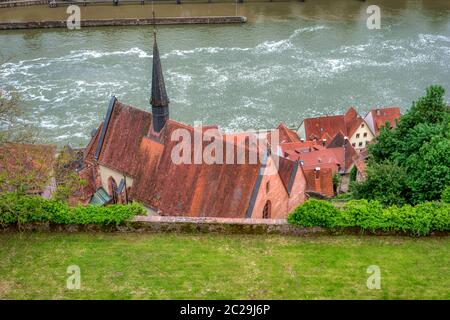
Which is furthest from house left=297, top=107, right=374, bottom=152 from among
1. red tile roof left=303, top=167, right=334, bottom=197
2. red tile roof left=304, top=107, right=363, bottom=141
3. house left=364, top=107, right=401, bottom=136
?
red tile roof left=303, top=167, right=334, bottom=197

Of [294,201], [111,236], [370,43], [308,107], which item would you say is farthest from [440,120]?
[370,43]

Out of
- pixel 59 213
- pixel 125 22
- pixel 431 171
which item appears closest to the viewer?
pixel 59 213

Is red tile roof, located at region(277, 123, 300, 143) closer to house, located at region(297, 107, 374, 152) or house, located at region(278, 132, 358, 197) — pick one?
house, located at region(278, 132, 358, 197)

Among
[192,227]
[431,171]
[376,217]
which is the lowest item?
[192,227]

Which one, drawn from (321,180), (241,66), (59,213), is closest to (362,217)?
(59,213)

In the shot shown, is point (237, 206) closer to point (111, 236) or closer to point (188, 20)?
point (111, 236)

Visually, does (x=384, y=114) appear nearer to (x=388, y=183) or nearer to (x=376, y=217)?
(x=388, y=183)
